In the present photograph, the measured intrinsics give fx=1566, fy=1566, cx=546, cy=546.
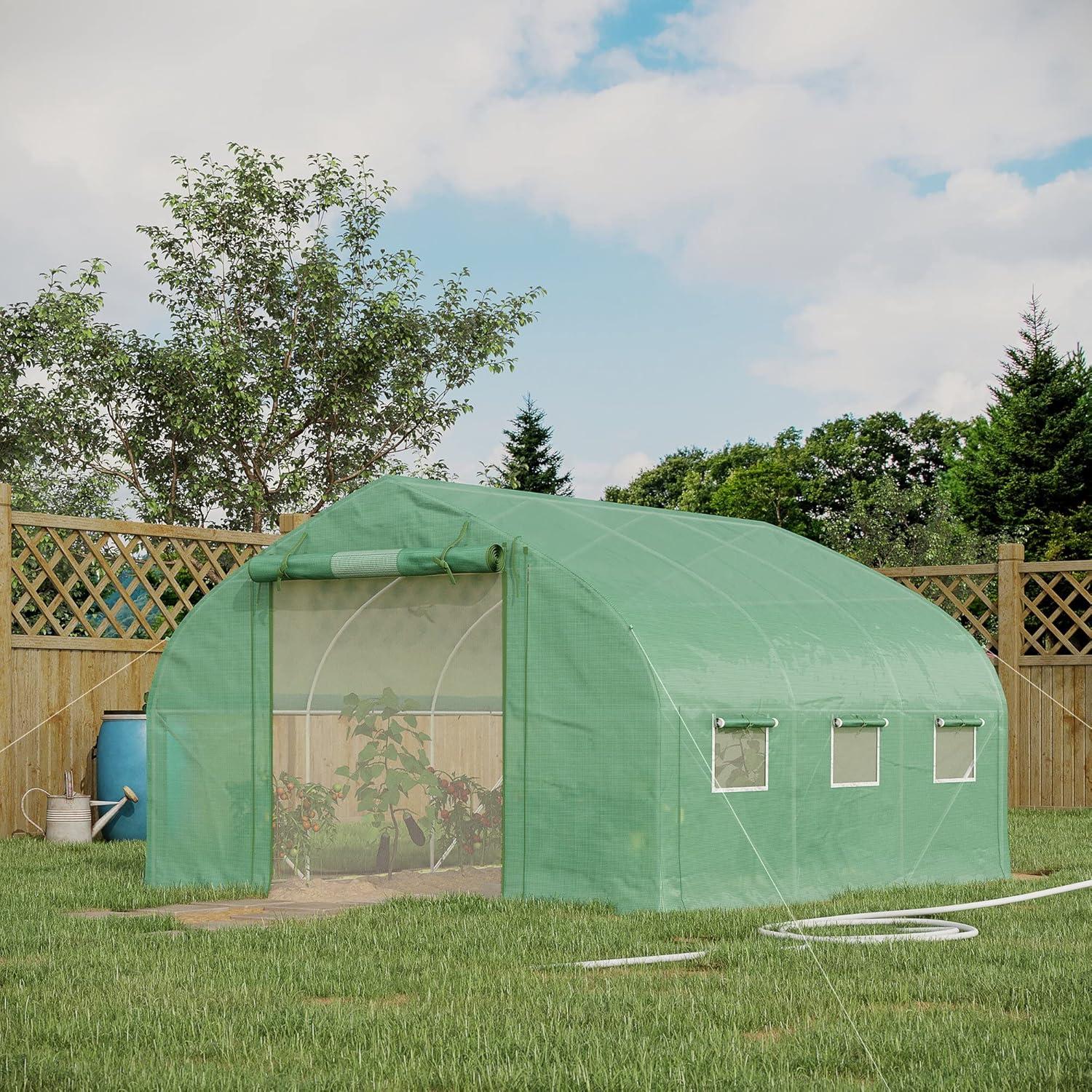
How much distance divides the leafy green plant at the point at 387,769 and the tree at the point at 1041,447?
66.2ft

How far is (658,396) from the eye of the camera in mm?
41031

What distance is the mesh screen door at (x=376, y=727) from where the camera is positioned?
9.83 metres

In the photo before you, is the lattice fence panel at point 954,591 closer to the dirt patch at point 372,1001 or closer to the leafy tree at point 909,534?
the dirt patch at point 372,1001

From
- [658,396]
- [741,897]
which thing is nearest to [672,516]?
[741,897]

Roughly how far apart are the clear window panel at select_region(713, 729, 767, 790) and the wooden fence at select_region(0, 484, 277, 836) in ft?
21.0

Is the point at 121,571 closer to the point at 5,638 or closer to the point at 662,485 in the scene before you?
the point at 5,638

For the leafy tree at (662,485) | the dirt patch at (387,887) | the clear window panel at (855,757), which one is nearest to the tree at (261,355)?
the dirt patch at (387,887)

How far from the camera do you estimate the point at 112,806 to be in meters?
12.8

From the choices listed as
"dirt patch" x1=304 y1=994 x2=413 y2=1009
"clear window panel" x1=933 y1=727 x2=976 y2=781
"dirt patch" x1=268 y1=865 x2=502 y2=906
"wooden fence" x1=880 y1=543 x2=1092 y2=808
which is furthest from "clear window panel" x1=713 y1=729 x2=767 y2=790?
"wooden fence" x1=880 y1=543 x2=1092 y2=808

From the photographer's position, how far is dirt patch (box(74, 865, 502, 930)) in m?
8.30

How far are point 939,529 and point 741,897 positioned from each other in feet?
86.7

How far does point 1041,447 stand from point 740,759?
21730 millimetres

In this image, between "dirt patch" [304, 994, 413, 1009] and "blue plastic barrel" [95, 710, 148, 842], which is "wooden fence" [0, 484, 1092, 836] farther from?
"dirt patch" [304, 994, 413, 1009]

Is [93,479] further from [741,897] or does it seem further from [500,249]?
[741,897]
